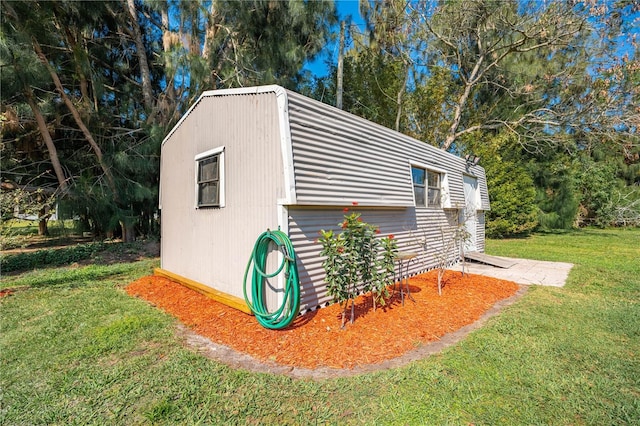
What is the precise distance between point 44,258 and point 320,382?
9.09 metres

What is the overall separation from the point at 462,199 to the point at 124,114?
1144cm

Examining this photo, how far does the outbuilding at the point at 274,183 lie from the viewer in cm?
362

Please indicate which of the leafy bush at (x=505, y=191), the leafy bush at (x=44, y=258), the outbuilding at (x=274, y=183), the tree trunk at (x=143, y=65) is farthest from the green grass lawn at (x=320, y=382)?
the leafy bush at (x=505, y=191)

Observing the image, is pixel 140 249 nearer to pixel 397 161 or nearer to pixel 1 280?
pixel 1 280

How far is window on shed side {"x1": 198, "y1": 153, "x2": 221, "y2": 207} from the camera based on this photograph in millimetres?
4586

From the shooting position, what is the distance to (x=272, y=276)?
3.47m

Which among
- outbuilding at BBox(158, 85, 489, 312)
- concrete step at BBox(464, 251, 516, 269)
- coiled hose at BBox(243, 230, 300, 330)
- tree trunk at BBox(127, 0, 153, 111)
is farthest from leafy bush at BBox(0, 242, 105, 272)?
concrete step at BBox(464, 251, 516, 269)

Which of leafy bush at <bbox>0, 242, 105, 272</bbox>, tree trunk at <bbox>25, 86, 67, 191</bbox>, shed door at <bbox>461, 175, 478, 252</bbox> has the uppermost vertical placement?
tree trunk at <bbox>25, 86, 67, 191</bbox>

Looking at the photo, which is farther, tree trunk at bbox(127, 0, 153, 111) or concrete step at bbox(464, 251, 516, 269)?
tree trunk at bbox(127, 0, 153, 111)

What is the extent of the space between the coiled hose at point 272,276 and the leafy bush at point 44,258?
24.3ft

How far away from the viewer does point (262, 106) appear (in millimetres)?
3764

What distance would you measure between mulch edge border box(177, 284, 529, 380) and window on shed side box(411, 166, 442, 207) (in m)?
3.18

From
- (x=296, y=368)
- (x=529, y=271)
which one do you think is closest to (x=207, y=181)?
(x=296, y=368)

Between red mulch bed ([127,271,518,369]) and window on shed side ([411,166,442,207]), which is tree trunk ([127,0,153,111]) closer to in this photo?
red mulch bed ([127,271,518,369])
